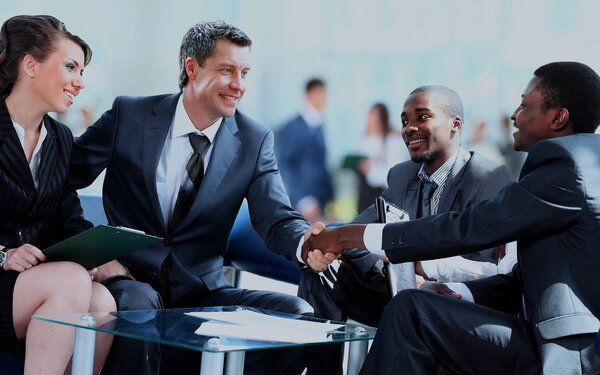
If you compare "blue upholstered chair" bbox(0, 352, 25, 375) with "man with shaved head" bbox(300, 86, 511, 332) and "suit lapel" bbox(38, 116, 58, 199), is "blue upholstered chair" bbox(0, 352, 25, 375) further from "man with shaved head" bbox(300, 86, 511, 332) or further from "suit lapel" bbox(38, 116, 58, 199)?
"man with shaved head" bbox(300, 86, 511, 332)

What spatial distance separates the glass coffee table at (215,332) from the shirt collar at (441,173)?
0.94 metres

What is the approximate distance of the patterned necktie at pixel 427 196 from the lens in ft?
10.3

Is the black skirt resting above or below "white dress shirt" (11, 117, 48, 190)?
below

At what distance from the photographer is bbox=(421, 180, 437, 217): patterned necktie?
3.13m

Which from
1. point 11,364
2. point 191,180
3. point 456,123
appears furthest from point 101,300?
point 456,123

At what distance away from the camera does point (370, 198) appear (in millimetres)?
7383

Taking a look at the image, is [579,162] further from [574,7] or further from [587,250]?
[574,7]

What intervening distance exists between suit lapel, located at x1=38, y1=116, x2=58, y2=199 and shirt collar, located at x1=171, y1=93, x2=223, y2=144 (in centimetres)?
48

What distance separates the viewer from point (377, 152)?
302 inches

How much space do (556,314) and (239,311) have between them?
96cm

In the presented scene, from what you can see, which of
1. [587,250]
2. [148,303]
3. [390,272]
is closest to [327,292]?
[390,272]

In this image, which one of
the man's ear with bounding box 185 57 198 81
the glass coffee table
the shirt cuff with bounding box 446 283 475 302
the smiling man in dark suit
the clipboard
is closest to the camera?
the glass coffee table

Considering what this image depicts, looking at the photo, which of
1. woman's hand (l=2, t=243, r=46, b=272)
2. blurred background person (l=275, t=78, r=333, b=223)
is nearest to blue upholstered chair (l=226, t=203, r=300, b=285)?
woman's hand (l=2, t=243, r=46, b=272)

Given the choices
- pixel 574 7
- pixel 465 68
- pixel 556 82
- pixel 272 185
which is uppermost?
pixel 574 7
